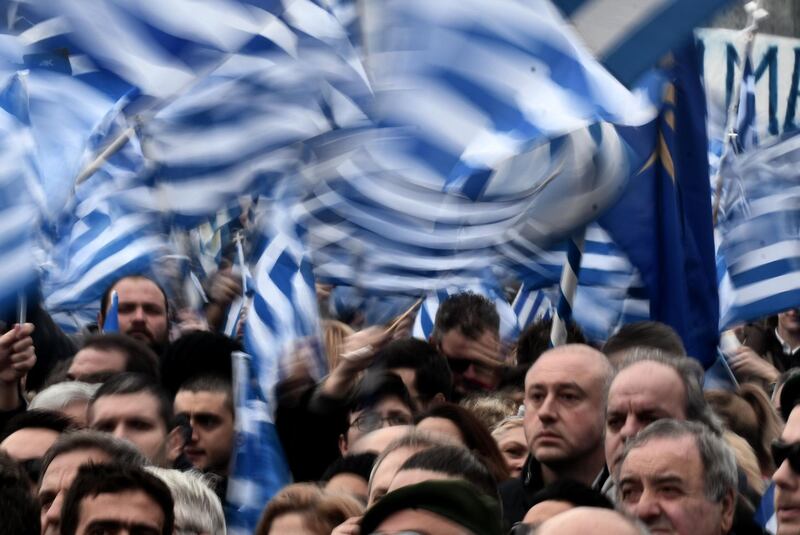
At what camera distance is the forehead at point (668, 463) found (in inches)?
249

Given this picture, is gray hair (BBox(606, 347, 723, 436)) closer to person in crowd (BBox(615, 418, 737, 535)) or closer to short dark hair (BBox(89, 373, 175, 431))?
person in crowd (BBox(615, 418, 737, 535))

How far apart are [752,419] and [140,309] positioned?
3331 mm

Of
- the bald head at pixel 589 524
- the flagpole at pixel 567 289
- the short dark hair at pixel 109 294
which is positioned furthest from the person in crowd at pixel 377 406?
the bald head at pixel 589 524

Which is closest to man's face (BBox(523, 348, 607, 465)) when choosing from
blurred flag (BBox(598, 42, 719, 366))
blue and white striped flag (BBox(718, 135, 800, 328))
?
blurred flag (BBox(598, 42, 719, 366))

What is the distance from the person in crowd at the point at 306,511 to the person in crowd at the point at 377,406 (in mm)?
1514

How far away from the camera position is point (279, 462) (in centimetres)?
817

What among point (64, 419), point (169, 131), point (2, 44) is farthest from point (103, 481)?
point (2, 44)

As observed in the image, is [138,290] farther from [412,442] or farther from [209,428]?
[412,442]

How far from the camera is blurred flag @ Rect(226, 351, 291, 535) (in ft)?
25.8

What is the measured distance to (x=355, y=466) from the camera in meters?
7.35

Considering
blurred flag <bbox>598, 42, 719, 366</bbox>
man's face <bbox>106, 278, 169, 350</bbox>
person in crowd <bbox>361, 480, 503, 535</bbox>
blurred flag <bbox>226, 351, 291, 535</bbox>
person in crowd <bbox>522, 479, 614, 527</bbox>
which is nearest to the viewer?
person in crowd <bbox>361, 480, 503, 535</bbox>

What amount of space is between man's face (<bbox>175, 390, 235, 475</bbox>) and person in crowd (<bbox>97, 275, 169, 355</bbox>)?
5.65 ft

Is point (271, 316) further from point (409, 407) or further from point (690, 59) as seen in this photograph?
point (690, 59)

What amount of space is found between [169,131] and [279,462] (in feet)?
4.80
